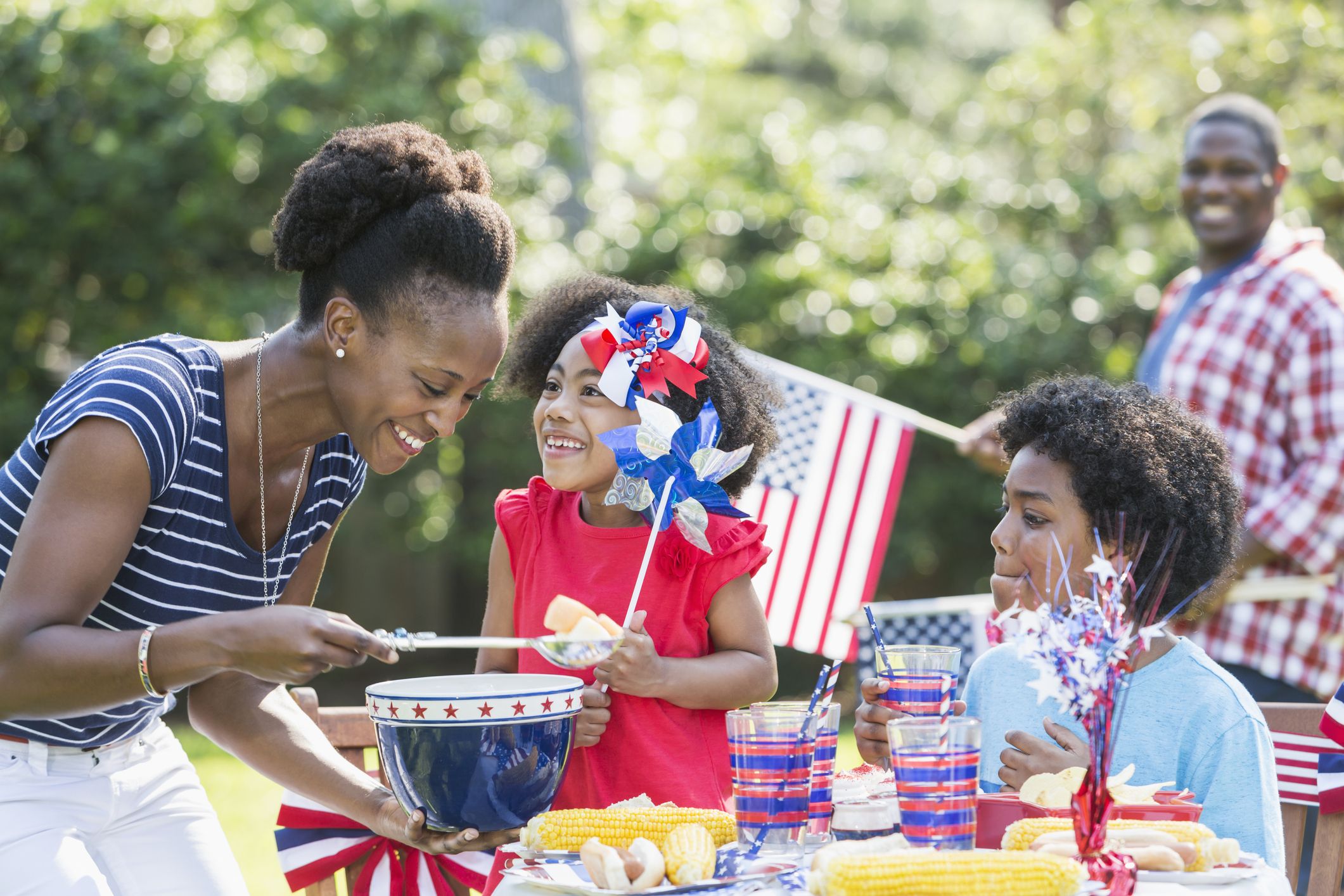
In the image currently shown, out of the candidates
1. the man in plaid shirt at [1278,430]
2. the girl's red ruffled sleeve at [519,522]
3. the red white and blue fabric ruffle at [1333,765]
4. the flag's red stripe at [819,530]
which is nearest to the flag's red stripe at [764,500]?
the flag's red stripe at [819,530]

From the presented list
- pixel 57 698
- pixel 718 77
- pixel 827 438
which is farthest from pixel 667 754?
pixel 718 77

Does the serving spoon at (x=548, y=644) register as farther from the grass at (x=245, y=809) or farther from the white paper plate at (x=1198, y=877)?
the grass at (x=245, y=809)

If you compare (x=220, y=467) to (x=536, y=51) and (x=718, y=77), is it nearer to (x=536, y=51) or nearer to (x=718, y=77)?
(x=536, y=51)

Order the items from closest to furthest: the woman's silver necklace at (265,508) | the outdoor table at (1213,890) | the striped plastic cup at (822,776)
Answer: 1. the outdoor table at (1213,890)
2. the striped plastic cup at (822,776)
3. the woman's silver necklace at (265,508)

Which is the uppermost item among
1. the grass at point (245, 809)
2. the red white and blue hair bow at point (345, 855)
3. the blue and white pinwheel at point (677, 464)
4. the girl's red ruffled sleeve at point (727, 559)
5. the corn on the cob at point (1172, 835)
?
the blue and white pinwheel at point (677, 464)

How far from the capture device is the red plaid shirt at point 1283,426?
409 centimetres

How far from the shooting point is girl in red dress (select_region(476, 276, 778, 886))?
114 inches

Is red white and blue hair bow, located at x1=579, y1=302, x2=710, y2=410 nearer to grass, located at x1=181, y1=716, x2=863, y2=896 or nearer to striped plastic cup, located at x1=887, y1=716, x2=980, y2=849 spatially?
striped plastic cup, located at x1=887, y1=716, x2=980, y2=849

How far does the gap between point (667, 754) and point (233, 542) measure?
3.37 ft

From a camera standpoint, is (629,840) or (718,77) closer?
(629,840)

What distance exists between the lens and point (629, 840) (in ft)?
7.35

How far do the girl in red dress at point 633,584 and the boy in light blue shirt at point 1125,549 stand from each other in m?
0.38

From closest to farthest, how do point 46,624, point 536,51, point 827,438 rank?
point 46,624
point 827,438
point 536,51

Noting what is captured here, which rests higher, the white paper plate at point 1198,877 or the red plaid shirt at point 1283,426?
the red plaid shirt at point 1283,426
